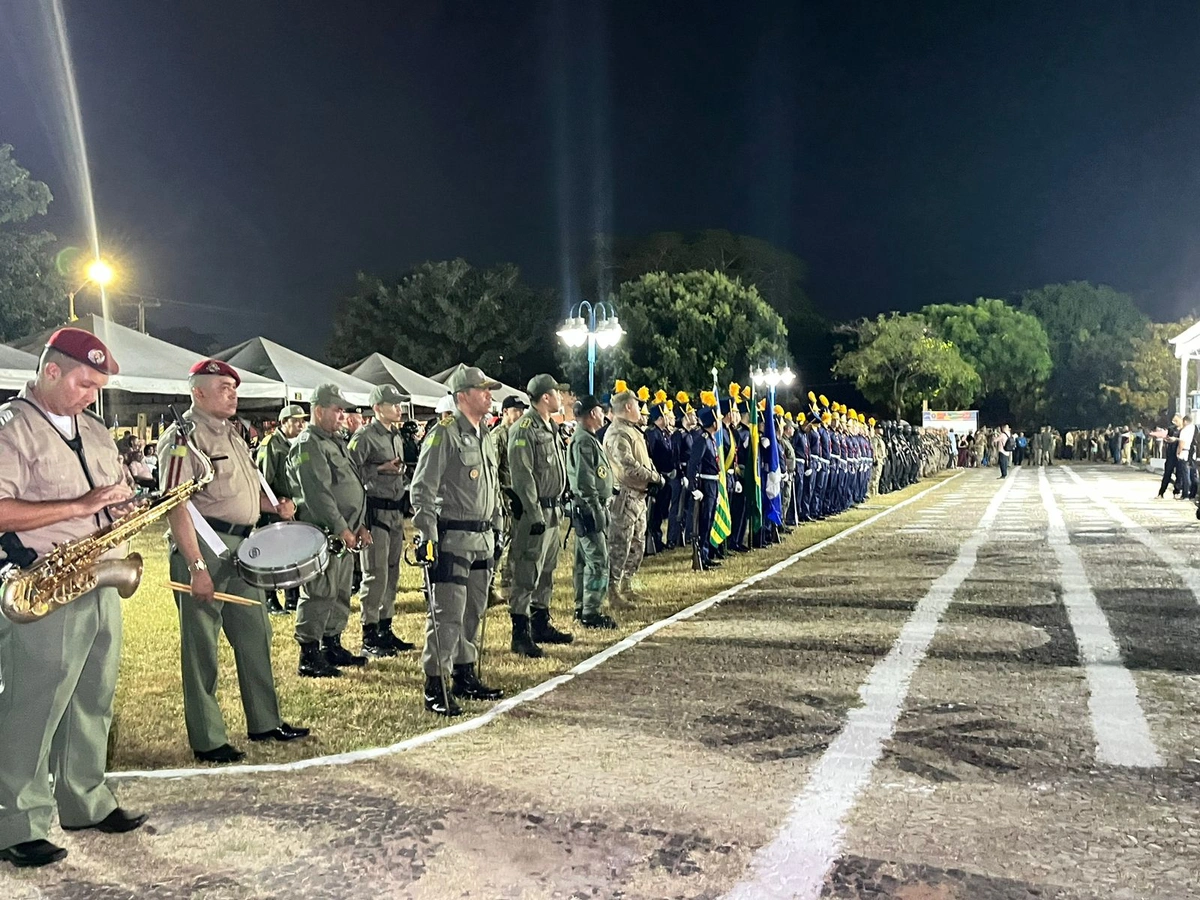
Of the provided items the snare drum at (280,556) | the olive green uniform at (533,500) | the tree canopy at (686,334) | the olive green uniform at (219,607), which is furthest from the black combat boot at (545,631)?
the tree canopy at (686,334)

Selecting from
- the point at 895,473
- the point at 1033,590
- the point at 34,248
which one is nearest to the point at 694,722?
the point at 1033,590

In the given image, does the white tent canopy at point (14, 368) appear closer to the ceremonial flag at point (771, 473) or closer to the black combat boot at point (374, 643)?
the black combat boot at point (374, 643)

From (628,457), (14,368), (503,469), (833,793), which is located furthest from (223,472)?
(14,368)

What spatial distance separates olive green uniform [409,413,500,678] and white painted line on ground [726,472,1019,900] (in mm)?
2388

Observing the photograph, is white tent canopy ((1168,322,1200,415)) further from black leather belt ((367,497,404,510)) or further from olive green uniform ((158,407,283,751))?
olive green uniform ((158,407,283,751))

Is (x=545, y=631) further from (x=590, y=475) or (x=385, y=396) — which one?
(x=385, y=396)

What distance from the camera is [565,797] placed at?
5.16 m

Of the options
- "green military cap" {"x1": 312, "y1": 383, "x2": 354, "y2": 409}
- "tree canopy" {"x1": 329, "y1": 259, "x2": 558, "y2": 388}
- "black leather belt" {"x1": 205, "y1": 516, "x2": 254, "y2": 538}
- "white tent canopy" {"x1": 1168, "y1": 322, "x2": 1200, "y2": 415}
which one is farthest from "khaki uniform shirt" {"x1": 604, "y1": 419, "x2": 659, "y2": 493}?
"tree canopy" {"x1": 329, "y1": 259, "x2": 558, "y2": 388}

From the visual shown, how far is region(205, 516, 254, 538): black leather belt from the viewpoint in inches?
234

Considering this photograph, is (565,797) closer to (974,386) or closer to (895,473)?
(895,473)

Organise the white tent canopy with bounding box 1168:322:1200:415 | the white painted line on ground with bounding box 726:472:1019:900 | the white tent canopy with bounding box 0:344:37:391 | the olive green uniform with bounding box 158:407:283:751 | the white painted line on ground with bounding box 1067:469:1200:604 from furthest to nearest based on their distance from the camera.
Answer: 1. the white tent canopy with bounding box 1168:322:1200:415
2. the white tent canopy with bounding box 0:344:37:391
3. the white painted line on ground with bounding box 1067:469:1200:604
4. the olive green uniform with bounding box 158:407:283:751
5. the white painted line on ground with bounding box 726:472:1019:900

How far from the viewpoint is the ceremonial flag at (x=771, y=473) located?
56.5 ft

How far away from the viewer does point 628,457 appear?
35.8 feet

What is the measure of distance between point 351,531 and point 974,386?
72.8 meters
